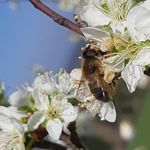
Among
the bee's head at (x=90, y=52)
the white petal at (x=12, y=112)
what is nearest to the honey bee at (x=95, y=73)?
the bee's head at (x=90, y=52)

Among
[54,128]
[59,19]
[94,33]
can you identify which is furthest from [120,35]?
[54,128]

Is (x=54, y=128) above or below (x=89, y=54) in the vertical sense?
below

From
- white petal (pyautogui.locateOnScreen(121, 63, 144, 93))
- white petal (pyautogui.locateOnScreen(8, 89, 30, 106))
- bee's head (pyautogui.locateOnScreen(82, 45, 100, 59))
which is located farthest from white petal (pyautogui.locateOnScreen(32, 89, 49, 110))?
white petal (pyautogui.locateOnScreen(121, 63, 144, 93))

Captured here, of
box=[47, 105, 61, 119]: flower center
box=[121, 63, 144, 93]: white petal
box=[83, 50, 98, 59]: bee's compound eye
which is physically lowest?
box=[47, 105, 61, 119]: flower center

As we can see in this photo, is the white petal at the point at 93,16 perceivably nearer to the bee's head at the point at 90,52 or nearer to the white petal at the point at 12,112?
the bee's head at the point at 90,52

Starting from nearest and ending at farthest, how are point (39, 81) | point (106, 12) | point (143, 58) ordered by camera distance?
point (143, 58) → point (106, 12) → point (39, 81)

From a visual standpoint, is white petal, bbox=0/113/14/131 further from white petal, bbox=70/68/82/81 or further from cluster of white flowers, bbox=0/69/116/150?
white petal, bbox=70/68/82/81

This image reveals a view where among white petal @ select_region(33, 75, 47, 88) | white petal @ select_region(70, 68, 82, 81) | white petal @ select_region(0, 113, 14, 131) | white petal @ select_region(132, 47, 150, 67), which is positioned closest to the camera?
white petal @ select_region(132, 47, 150, 67)

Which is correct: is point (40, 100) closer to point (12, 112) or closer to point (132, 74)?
point (12, 112)
